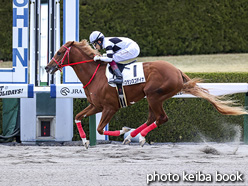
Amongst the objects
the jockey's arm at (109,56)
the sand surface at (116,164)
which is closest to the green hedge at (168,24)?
the sand surface at (116,164)

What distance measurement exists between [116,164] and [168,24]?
679cm

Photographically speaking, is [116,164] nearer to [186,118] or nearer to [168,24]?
[186,118]

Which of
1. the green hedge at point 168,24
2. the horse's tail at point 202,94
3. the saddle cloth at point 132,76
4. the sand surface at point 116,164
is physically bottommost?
the sand surface at point 116,164

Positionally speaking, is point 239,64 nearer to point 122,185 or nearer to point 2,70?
point 2,70

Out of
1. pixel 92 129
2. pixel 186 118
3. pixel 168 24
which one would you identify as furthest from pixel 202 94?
pixel 168 24

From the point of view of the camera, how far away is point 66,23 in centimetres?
837

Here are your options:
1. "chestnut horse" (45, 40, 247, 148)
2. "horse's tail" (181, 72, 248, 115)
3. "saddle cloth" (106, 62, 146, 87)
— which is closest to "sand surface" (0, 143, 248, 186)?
"chestnut horse" (45, 40, 247, 148)

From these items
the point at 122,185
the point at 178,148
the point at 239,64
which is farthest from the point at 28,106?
the point at 239,64

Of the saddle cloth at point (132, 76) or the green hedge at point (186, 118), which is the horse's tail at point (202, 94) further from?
the green hedge at point (186, 118)

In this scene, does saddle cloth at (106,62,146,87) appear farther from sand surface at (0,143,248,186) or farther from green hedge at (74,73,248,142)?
green hedge at (74,73,248,142)

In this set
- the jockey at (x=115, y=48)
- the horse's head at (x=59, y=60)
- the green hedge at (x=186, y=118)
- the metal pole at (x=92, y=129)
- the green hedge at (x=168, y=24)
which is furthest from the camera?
the green hedge at (x=168, y=24)

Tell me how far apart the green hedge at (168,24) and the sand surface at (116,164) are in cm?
454

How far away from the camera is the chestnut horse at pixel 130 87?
6949 millimetres

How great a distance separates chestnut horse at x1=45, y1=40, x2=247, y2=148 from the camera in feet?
22.8
